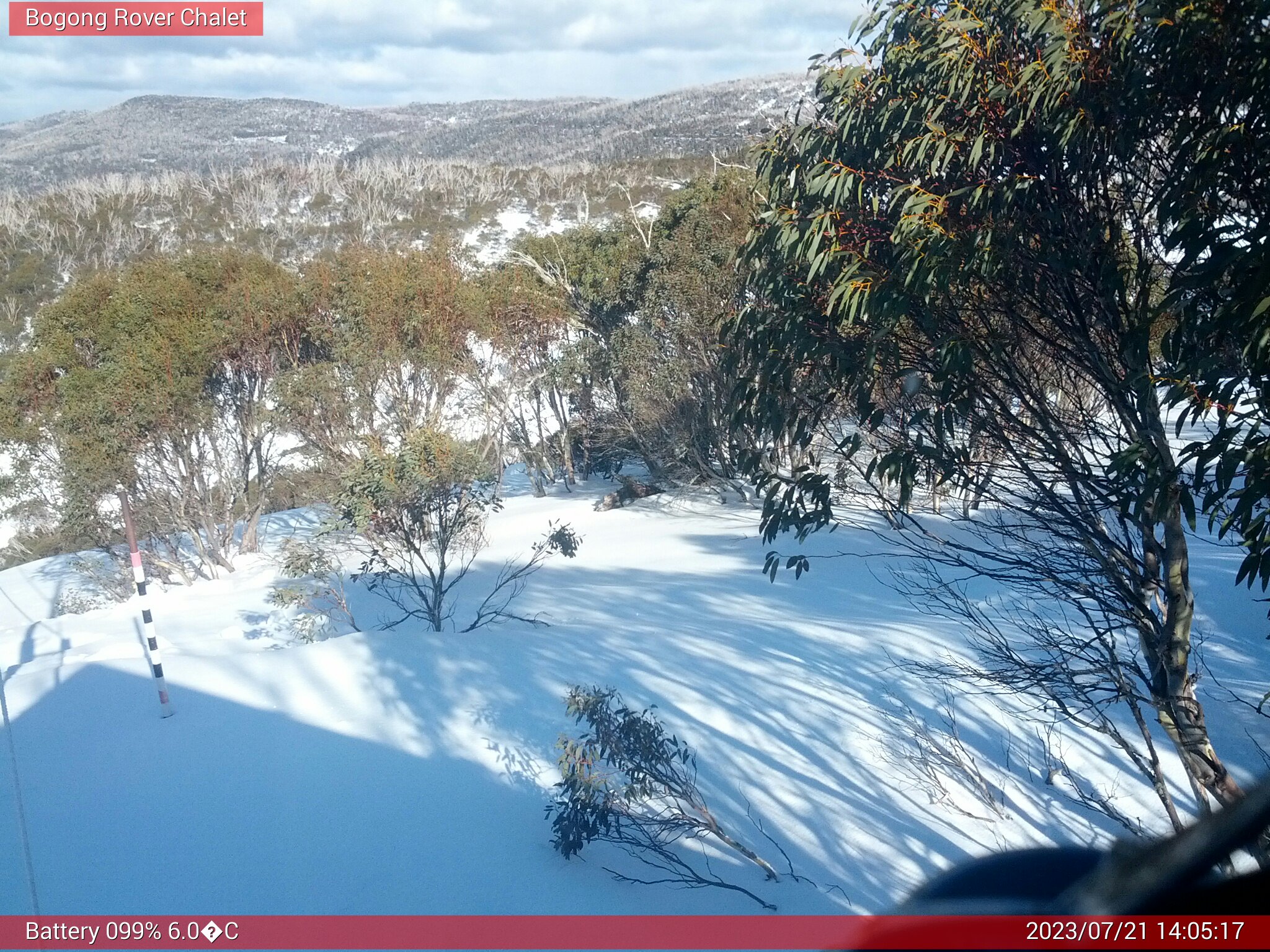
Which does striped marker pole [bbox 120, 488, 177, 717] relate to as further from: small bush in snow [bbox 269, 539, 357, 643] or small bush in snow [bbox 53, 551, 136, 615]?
small bush in snow [bbox 53, 551, 136, 615]

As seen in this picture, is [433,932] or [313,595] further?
[313,595]

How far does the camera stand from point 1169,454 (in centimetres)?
377

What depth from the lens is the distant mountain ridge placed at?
4088 centimetres

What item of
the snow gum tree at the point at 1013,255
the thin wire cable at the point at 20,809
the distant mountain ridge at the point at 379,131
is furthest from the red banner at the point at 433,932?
the distant mountain ridge at the point at 379,131

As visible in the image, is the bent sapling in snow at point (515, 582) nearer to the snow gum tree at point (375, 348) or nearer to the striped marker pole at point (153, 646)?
the striped marker pole at point (153, 646)

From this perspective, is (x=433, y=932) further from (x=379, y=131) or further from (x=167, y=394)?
(x=379, y=131)

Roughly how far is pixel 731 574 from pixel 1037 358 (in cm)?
668

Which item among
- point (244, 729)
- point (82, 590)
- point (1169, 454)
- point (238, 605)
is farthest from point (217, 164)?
point (1169, 454)

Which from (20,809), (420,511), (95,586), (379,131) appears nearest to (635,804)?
(20,809)

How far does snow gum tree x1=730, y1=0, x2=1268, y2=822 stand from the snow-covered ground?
1387mm

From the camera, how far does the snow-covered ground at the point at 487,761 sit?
4266mm

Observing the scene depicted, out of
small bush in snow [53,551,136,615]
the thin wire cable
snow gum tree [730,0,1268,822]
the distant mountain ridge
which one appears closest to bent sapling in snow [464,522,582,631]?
the thin wire cable

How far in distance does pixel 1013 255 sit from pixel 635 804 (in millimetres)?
3013

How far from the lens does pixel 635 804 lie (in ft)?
14.9
